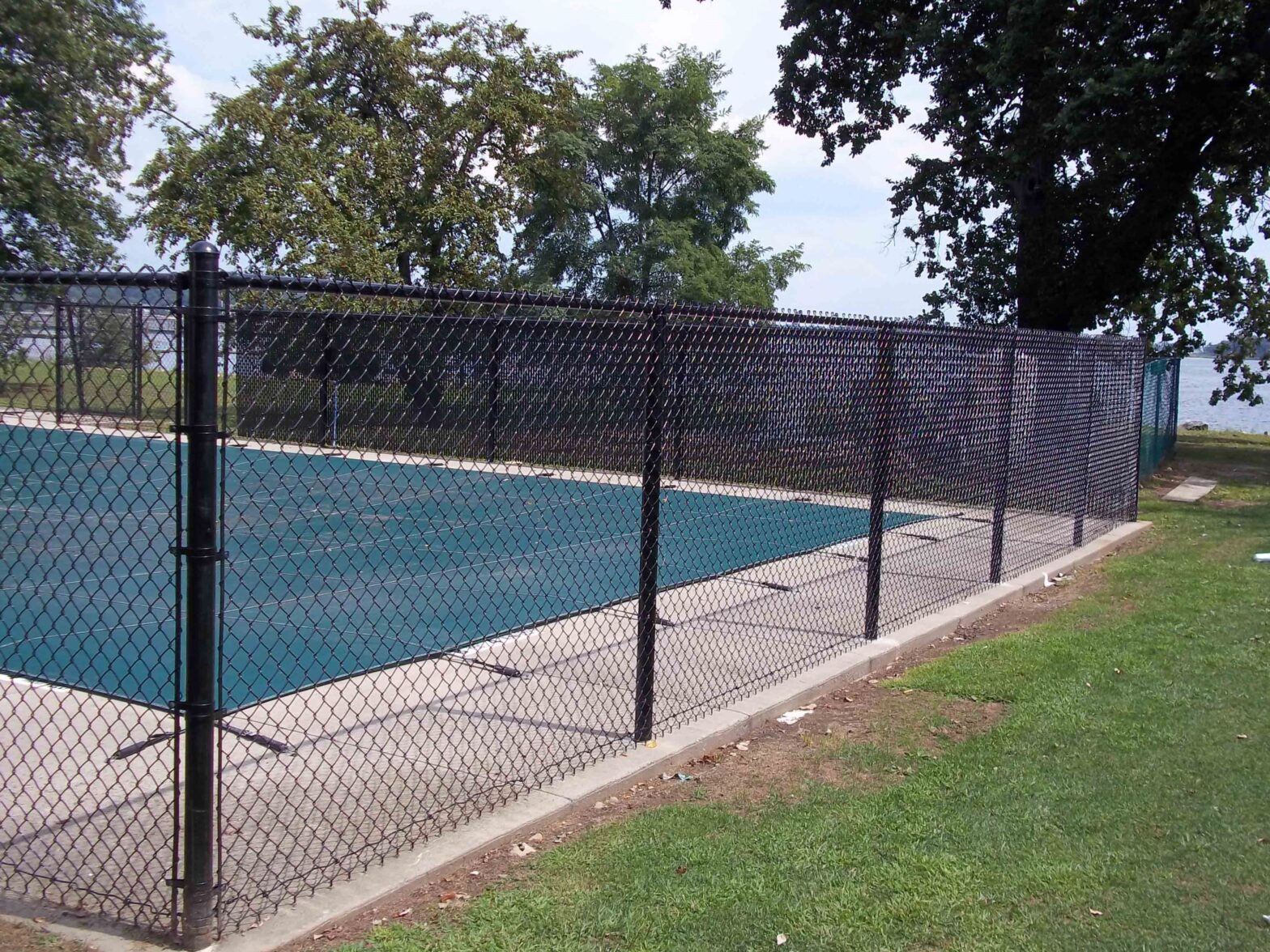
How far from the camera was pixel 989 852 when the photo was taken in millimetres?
4191

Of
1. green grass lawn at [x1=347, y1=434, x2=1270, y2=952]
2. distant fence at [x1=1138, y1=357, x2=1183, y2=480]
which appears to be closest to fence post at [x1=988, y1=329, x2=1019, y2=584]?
green grass lawn at [x1=347, y1=434, x2=1270, y2=952]

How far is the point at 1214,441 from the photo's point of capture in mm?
29297

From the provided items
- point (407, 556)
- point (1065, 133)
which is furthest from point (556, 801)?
point (1065, 133)

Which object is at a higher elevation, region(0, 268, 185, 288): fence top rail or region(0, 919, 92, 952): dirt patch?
region(0, 268, 185, 288): fence top rail

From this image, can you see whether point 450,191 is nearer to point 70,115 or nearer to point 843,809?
point 70,115

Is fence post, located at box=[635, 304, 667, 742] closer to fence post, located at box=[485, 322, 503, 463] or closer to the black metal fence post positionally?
fence post, located at box=[485, 322, 503, 463]

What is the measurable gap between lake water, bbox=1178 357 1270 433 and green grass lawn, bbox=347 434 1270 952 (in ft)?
115

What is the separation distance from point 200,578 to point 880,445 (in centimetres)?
474

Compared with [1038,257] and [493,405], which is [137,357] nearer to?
[493,405]

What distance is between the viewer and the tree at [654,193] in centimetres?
2867

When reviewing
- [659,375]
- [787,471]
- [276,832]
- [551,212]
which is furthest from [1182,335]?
[276,832]

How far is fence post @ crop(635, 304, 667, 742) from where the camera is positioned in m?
4.98

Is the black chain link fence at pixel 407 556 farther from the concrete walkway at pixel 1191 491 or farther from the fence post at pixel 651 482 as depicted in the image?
the concrete walkway at pixel 1191 491

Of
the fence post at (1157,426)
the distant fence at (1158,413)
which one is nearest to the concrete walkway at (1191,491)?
the distant fence at (1158,413)
